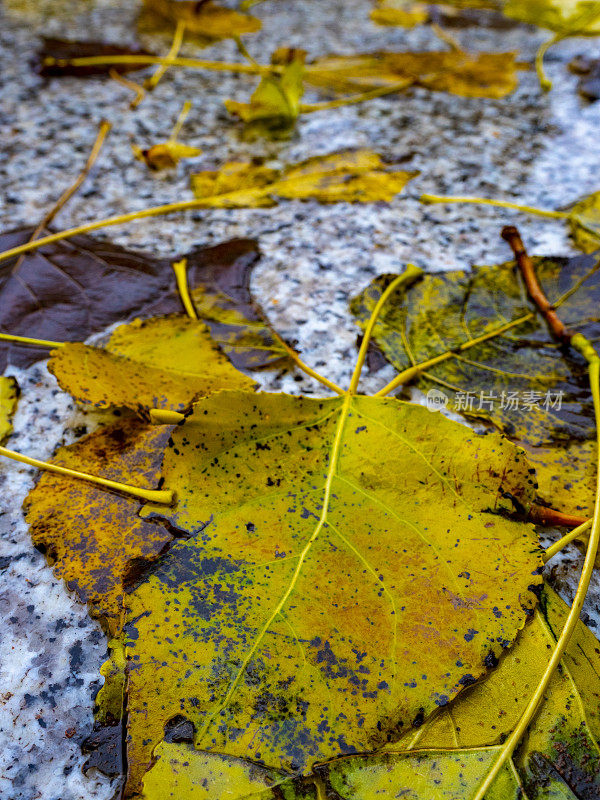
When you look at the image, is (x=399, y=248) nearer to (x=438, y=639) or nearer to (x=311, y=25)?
(x=438, y=639)

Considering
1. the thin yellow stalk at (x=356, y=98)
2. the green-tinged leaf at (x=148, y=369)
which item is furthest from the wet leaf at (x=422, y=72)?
the green-tinged leaf at (x=148, y=369)

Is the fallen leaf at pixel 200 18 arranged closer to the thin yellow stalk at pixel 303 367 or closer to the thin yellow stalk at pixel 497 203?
the thin yellow stalk at pixel 497 203

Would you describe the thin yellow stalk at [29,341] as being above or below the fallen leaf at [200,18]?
below

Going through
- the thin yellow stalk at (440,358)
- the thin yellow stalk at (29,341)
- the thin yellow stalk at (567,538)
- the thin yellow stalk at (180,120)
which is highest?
the thin yellow stalk at (180,120)

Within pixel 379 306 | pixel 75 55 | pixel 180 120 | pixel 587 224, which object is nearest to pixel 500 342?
pixel 379 306

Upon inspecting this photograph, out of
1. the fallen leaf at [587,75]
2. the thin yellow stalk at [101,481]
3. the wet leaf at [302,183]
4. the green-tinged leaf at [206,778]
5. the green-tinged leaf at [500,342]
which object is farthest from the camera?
the fallen leaf at [587,75]

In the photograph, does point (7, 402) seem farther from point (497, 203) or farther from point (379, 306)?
point (497, 203)

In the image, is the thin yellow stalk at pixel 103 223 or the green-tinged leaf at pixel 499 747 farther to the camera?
the thin yellow stalk at pixel 103 223

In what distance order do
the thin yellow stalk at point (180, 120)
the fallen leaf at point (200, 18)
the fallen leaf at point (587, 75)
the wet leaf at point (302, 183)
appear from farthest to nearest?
the fallen leaf at point (200, 18) → the fallen leaf at point (587, 75) → the thin yellow stalk at point (180, 120) → the wet leaf at point (302, 183)
